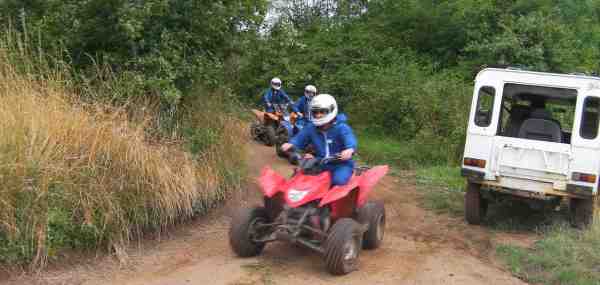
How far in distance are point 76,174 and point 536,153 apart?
5.39 meters

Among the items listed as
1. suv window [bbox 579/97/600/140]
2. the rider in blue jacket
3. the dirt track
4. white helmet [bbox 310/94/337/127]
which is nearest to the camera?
the dirt track

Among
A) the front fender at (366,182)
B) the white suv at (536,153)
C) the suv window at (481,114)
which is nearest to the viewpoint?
the front fender at (366,182)

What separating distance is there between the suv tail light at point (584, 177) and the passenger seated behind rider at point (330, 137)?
2846 millimetres

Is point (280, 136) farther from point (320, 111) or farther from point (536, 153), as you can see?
point (320, 111)

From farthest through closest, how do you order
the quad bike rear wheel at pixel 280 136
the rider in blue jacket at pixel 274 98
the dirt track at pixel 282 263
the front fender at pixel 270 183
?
the rider in blue jacket at pixel 274 98 → the quad bike rear wheel at pixel 280 136 → the front fender at pixel 270 183 → the dirt track at pixel 282 263

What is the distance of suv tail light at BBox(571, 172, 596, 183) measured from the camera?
779cm

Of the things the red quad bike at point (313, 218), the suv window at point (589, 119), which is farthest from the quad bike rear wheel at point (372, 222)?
the suv window at point (589, 119)

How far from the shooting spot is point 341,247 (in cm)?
614

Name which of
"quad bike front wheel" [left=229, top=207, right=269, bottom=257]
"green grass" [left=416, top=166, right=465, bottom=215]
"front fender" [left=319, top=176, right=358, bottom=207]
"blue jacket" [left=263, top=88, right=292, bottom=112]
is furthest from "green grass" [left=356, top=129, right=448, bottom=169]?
"quad bike front wheel" [left=229, top=207, right=269, bottom=257]

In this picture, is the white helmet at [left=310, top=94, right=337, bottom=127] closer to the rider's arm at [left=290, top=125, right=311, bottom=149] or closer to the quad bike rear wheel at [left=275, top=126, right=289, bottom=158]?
the rider's arm at [left=290, top=125, right=311, bottom=149]

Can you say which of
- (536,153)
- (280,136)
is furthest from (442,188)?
(280,136)

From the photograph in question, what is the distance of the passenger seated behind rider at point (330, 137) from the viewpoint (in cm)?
686

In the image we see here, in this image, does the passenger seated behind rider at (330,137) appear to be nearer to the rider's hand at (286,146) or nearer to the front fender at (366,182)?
the rider's hand at (286,146)

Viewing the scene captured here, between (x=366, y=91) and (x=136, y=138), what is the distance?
Result: 1206 cm
